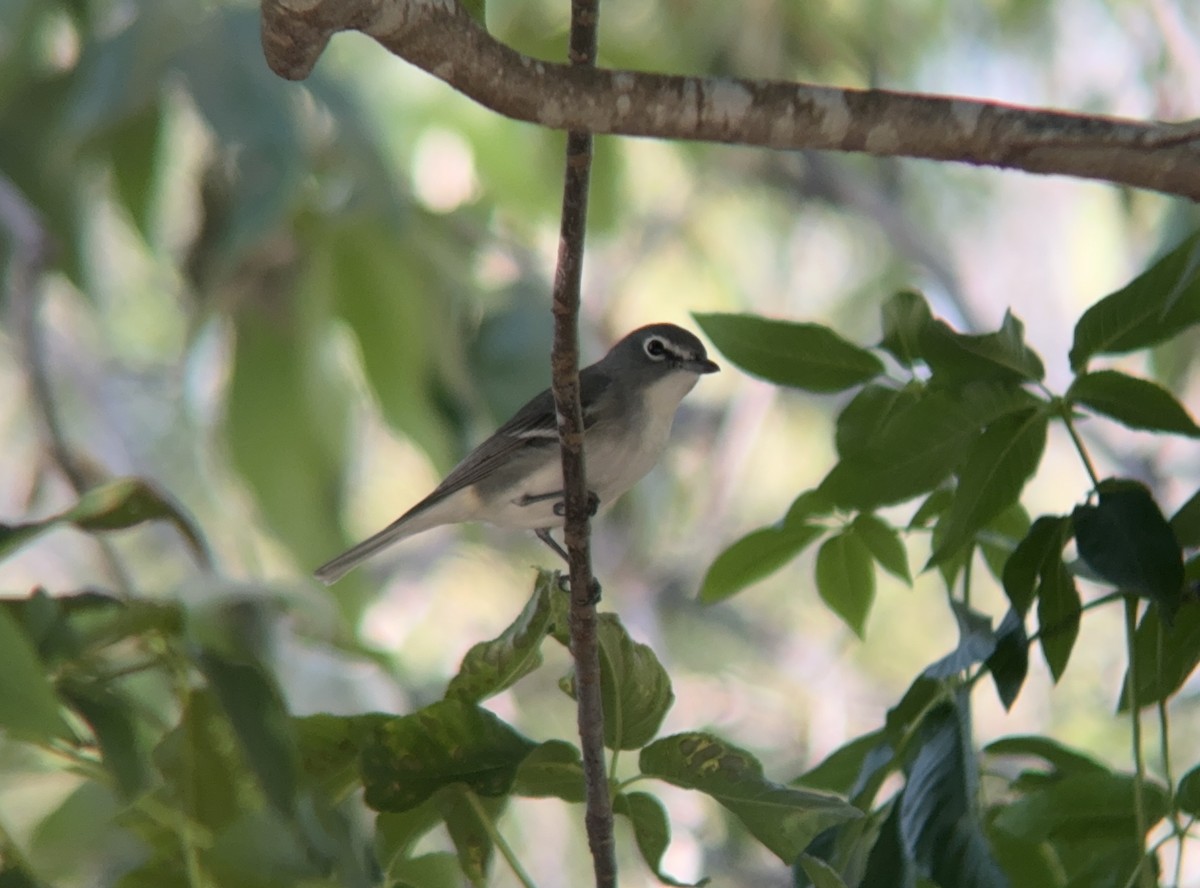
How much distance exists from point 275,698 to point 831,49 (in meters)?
7.58

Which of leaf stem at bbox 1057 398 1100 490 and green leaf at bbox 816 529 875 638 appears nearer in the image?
leaf stem at bbox 1057 398 1100 490

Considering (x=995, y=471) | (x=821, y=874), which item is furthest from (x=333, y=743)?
(x=995, y=471)

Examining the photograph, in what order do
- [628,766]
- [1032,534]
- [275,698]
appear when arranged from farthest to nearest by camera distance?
1. [628,766]
2. [1032,534]
3. [275,698]

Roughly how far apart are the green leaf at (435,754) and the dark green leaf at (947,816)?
0.47 m

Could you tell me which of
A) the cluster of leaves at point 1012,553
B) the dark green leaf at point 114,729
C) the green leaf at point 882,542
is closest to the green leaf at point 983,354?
the cluster of leaves at point 1012,553

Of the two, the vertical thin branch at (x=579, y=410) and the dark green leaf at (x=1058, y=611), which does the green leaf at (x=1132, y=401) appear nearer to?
the dark green leaf at (x=1058, y=611)

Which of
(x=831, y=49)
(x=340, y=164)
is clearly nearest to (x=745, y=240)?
(x=831, y=49)

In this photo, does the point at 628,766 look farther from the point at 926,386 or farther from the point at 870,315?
the point at 926,386

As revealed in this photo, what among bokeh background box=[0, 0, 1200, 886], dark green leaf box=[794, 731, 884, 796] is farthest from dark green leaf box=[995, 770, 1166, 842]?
bokeh background box=[0, 0, 1200, 886]

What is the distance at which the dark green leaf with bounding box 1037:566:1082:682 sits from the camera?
1790 mm

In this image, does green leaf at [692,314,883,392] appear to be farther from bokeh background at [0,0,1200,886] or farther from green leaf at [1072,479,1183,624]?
bokeh background at [0,0,1200,886]

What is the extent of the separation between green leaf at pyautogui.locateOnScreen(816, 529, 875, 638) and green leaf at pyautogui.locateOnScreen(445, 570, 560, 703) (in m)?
0.52

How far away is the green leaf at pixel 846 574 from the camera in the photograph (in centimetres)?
210

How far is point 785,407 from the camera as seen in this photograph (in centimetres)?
1068
